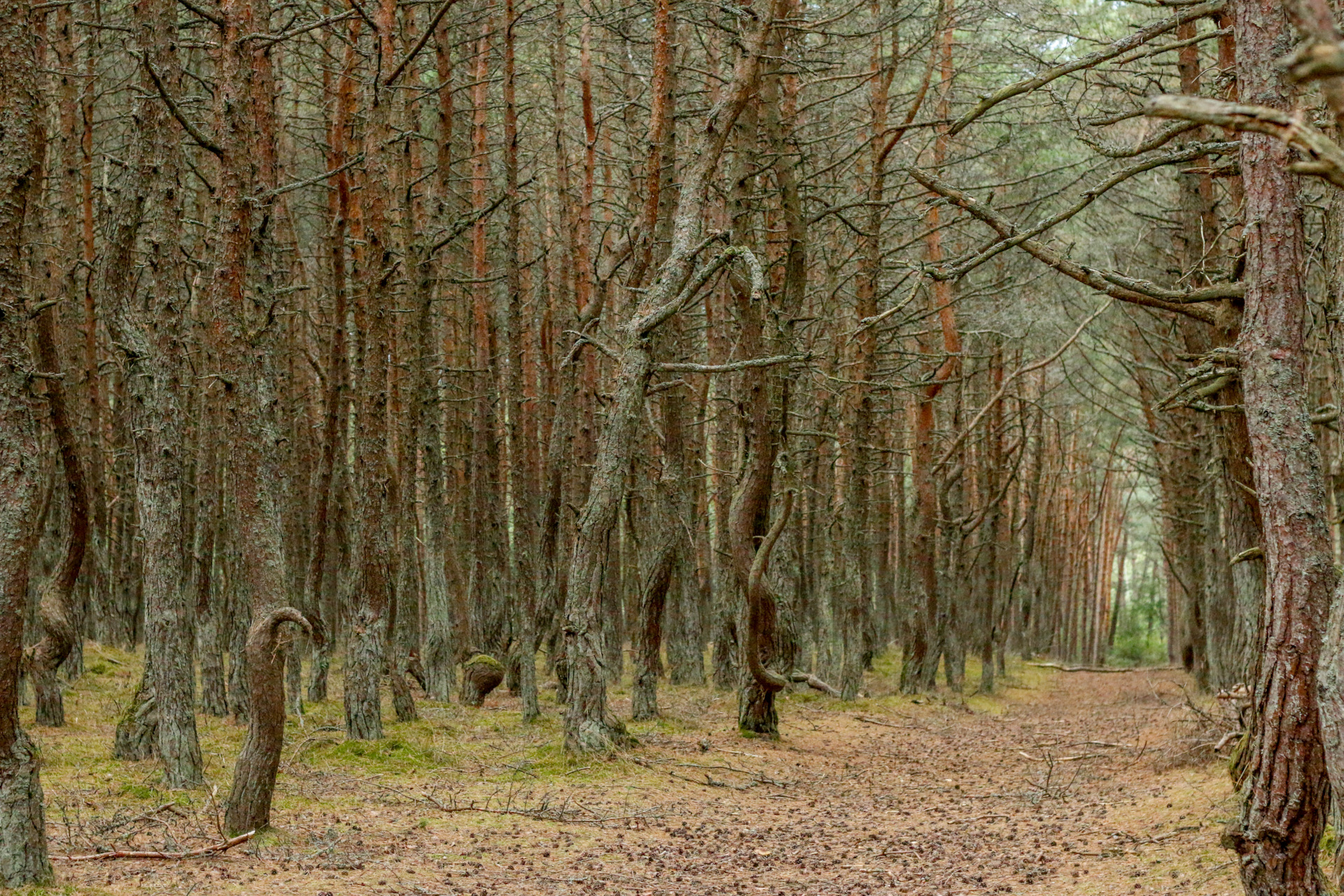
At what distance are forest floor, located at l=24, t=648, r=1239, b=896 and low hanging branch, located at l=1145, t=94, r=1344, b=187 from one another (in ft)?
17.7

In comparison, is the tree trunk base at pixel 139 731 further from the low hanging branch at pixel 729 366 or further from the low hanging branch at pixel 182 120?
the low hanging branch at pixel 729 366

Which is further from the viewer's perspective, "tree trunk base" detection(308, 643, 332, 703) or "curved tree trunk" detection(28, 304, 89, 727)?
"tree trunk base" detection(308, 643, 332, 703)

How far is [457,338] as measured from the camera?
21.4 metres

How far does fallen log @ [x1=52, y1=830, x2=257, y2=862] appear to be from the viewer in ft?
19.5

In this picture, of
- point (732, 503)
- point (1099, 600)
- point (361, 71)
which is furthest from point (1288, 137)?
point (1099, 600)

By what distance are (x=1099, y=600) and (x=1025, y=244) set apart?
143 ft

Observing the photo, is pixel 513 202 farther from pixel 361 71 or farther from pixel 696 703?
pixel 696 703

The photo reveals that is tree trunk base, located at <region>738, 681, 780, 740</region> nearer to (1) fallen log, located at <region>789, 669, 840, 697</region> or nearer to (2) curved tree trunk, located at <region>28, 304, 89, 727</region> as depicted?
(1) fallen log, located at <region>789, 669, 840, 697</region>

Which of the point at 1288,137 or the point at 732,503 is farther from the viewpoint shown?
the point at 732,503

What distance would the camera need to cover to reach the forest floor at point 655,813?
694 cm

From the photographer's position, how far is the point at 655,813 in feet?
30.0

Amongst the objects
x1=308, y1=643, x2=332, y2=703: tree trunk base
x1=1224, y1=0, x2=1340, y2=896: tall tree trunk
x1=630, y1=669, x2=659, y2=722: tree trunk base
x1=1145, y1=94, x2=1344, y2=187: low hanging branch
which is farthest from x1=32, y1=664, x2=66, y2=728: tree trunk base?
x1=1145, y1=94, x2=1344, y2=187: low hanging branch

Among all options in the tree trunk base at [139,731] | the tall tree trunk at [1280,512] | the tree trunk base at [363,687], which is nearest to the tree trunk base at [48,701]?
the tree trunk base at [139,731]

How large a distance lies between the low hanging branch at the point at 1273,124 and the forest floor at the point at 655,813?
5.41 m
